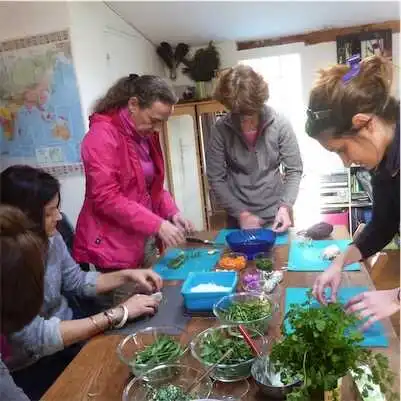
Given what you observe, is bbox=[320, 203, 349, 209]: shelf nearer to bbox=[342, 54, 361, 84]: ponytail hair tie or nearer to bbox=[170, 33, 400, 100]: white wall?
bbox=[170, 33, 400, 100]: white wall

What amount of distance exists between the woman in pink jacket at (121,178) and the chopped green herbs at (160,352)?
0.52 m

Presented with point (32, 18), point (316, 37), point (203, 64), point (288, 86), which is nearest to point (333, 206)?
point (288, 86)

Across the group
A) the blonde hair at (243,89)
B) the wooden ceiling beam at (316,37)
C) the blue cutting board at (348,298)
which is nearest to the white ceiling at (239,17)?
the wooden ceiling beam at (316,37)

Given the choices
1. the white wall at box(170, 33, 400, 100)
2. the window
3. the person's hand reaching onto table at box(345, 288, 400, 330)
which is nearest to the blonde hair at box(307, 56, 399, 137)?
the person's hand reaching onto table at box(345, 288, 400, 330)

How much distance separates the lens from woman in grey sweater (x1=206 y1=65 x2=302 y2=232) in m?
1.77

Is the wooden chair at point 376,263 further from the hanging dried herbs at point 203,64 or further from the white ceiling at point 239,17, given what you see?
the hanging dried herbs at point 203,64

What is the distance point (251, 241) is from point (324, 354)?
82cm

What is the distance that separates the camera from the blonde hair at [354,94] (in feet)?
2.71

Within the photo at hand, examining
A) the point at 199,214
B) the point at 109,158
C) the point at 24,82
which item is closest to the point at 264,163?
the point at 109,158

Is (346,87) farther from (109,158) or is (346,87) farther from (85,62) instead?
(85,62)

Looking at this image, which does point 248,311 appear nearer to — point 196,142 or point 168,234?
point 168,234

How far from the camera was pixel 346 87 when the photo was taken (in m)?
0.85

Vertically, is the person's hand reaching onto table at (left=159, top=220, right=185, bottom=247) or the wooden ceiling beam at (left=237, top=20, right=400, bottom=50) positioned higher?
the wooden ceiling beam at (left=237, top=20, right=400, bottom=50)

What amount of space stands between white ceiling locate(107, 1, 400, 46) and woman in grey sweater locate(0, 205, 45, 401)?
1767 millimetres
